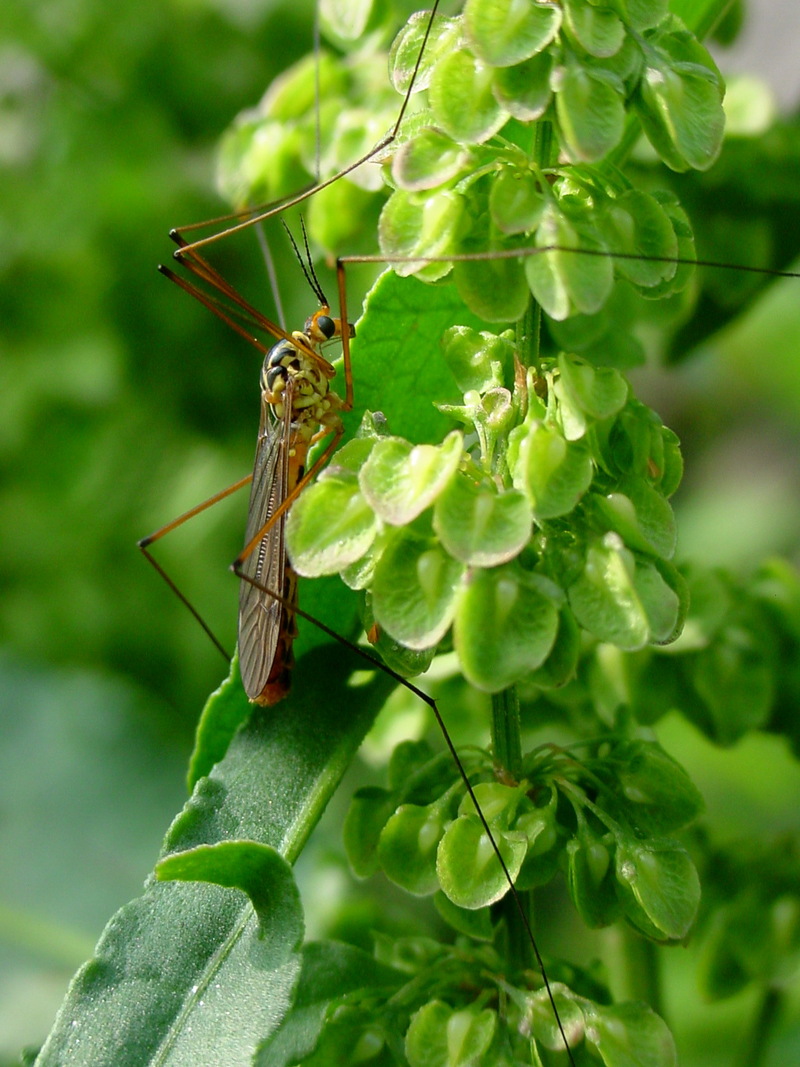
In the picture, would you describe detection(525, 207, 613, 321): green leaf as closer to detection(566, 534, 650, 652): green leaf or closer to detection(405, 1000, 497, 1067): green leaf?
detection(566, 534, 650, 652): green leaf

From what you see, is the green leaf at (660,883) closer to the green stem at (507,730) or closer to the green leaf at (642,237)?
the green stem at (507,730)

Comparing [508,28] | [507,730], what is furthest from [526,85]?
[507,730]

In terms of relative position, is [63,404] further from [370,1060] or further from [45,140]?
[370,1060]

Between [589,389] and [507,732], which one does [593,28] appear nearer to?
[589,389]

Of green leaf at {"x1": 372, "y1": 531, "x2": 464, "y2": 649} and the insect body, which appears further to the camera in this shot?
→ the insect body

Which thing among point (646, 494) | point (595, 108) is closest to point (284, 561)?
point (646, 494)

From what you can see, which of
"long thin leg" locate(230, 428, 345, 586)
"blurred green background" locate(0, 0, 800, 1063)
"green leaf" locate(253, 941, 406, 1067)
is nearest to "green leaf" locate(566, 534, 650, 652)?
"green leaf" locate(253, 941, 406, 1067)
